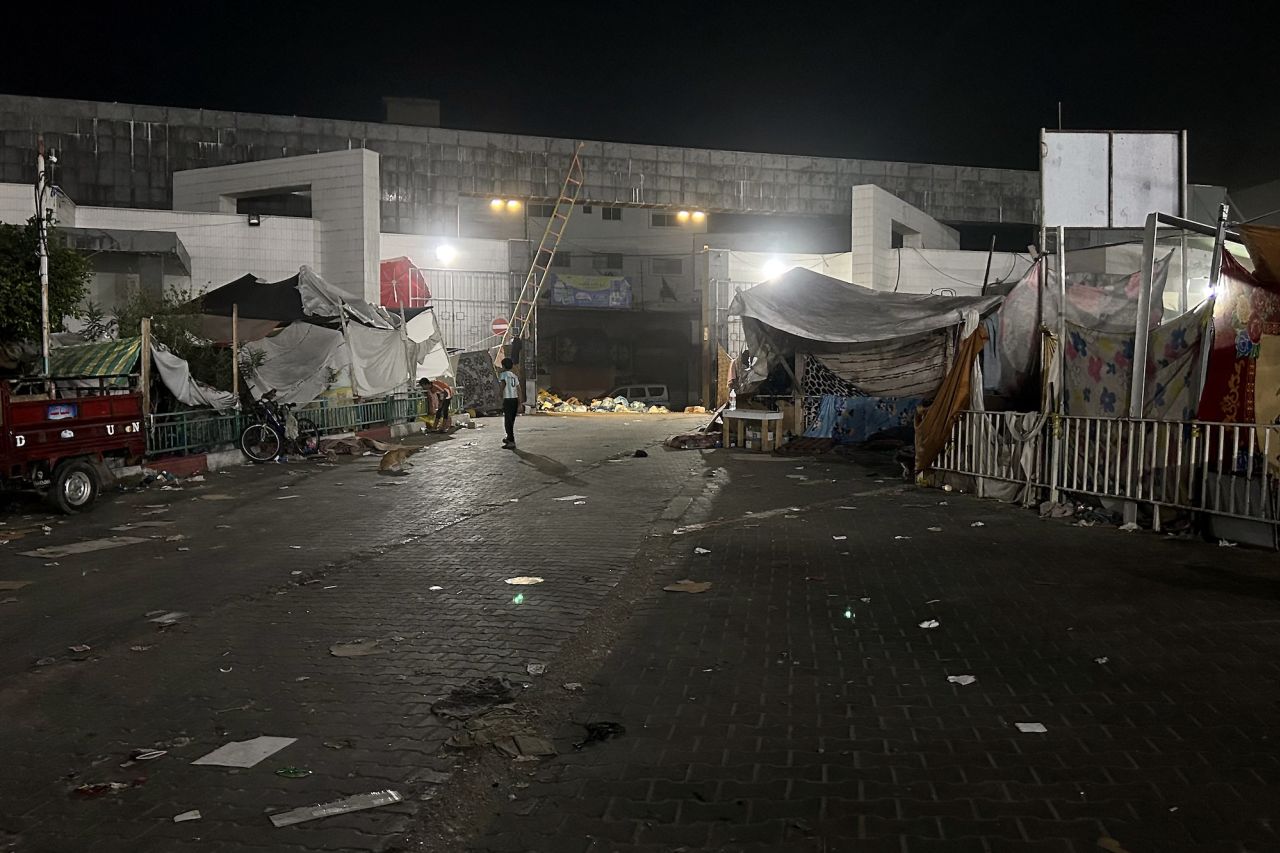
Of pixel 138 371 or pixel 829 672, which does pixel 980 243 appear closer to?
pixel 138 371

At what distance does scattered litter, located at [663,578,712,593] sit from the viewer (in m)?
7.10

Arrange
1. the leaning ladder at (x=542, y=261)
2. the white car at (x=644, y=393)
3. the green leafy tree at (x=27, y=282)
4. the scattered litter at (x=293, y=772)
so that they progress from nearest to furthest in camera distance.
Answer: the scattered litter at (x=293, y=772), the green leafy tree at (x=27, y=282), the leaning ladder at (x=542, y=261), the white car at (x=644, y=393)

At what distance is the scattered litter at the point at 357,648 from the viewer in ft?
18.1

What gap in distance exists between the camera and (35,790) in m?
3.70

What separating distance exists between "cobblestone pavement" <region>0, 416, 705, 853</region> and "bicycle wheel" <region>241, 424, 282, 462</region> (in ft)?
13.3

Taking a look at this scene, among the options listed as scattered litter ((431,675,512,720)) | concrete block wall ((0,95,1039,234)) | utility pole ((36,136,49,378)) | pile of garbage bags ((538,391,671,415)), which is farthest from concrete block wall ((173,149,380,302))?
scattered litter ((431,675,512,720))

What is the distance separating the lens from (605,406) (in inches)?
1319

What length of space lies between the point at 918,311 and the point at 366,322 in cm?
1278

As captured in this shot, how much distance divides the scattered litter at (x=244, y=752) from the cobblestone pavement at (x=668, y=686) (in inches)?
2.4

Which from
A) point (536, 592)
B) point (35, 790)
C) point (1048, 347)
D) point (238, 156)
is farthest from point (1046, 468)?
point (238, 156)

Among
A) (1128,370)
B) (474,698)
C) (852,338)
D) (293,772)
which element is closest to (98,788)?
(293,772)

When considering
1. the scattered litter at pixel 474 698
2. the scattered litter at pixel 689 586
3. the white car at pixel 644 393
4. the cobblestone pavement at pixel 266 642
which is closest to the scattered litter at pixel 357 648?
the cobblestone pavement at pixel 266 642

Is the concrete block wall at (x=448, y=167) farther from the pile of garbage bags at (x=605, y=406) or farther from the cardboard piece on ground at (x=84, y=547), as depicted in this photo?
the cardboard piece on ground at (x=84, y=547)

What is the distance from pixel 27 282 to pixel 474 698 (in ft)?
47.5
